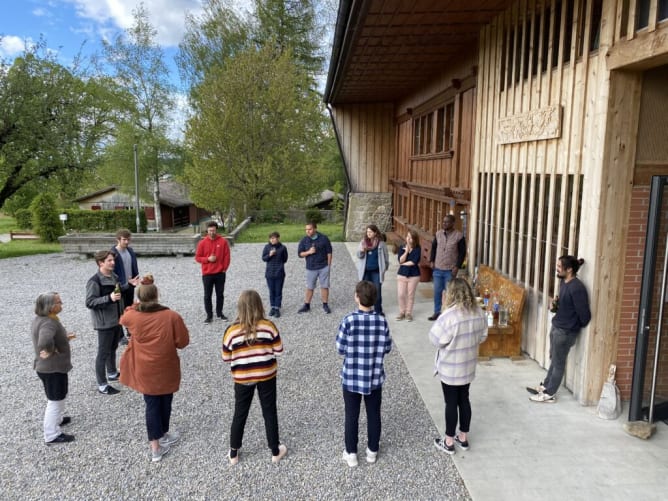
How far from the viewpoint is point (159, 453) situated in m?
4.54

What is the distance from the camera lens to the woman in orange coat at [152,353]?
14.1ft

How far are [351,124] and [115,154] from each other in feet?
75.0

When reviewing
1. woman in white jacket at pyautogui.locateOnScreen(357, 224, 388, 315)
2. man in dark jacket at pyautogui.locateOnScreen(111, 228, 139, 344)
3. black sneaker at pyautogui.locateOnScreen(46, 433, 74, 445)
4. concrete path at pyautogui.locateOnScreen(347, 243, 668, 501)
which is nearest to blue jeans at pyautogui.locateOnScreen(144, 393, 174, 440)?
black sneaker at pyautogui.locateOnScreen(46, 433, 74, 445)

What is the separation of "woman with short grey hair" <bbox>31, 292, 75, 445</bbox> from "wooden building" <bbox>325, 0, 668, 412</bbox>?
520 centimetres

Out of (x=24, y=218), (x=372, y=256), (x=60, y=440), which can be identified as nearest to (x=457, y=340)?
(x=60, y=440)

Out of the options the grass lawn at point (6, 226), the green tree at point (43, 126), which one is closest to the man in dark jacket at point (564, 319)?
the green tree at point (43, 126)

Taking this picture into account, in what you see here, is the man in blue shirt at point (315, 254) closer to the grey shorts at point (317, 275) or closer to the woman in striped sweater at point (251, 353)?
the grey shorts at point (317, 275)

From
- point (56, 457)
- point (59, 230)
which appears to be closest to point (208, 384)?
point (56, 457)

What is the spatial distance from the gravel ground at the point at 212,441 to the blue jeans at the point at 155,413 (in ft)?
0.87

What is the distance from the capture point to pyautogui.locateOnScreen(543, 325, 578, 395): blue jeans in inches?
211

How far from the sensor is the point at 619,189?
503 centimetres

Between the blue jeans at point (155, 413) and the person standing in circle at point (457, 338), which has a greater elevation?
the person standing in circle at point (457, 338)

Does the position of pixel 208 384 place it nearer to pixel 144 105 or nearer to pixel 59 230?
pixel 59 230

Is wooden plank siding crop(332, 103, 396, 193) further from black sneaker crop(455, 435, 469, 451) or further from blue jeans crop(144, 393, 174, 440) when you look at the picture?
blue jeans crop(144, 393, 174, 440)
